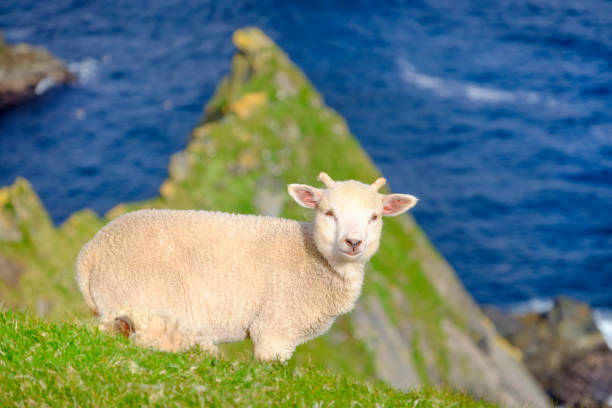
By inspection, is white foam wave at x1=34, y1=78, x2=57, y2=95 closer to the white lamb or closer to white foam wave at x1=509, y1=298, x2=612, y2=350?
white foam wave at x1=509, y1=298, x2=612, y2=350

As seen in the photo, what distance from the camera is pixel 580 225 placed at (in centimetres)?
5519

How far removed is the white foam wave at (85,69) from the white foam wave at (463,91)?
37.5 m

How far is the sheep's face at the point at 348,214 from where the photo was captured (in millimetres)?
8398

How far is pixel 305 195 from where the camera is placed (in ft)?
29.7

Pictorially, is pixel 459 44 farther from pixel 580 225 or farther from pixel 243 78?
pixel 243 78

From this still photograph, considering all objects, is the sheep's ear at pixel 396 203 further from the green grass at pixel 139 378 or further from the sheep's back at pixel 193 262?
the green grass at pixel 139 378

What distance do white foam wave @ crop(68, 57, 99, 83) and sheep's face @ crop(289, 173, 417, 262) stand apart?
75.9 m

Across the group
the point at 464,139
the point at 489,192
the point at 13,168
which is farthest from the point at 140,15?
the point at 489,192

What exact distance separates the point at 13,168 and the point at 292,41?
3690 centimetres

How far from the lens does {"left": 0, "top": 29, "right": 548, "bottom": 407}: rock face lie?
2180cm

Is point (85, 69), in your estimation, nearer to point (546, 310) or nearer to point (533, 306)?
point (533, 306)

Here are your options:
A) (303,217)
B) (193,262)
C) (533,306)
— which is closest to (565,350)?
(533,306)

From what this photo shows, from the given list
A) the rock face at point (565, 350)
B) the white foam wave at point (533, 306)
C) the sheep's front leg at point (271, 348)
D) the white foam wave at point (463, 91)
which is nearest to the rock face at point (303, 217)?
the rock face at point (565, 350)

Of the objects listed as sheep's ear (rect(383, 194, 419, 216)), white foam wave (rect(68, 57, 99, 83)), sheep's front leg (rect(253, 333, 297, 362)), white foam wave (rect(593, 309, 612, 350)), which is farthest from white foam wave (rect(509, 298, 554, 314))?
white foam wave (rect(68, 57, 99, 83))
